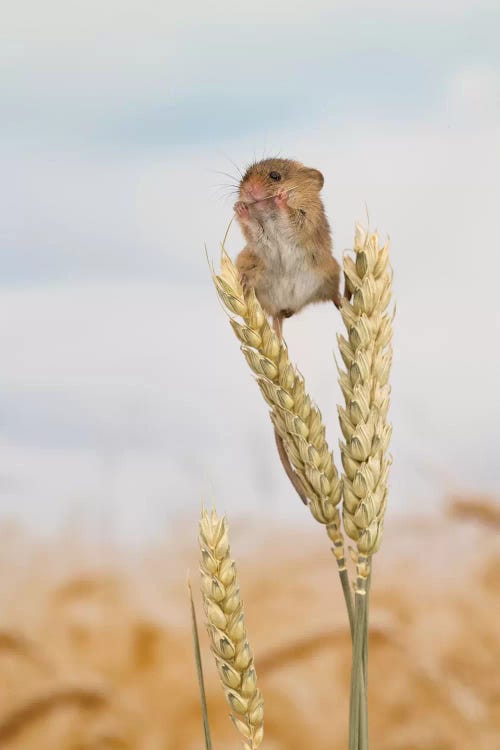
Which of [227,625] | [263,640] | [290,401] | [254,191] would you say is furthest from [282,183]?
[263,640]

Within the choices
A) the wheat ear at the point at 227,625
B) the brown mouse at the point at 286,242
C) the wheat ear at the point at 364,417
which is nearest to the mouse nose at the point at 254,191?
the brown mouse at the point at 286,242

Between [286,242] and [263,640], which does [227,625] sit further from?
[263,640]

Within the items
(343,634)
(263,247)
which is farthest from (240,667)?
(343,634)

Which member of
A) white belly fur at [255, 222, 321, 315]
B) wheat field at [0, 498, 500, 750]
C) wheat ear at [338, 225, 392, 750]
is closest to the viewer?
wheat ear at [338, 225, 392, 750]

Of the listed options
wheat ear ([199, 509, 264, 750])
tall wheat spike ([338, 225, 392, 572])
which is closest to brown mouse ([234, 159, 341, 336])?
tall wheat spike ([338, 225, 392, 572])

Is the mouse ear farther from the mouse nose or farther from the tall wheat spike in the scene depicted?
the tall wheat spike

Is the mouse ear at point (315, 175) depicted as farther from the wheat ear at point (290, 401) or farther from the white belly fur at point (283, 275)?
the wheat ear at point (290, 401)
